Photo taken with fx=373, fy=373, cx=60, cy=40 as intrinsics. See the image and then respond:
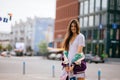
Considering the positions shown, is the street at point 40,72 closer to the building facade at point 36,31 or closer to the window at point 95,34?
the window at point 95,34

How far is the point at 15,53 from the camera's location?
115 meters

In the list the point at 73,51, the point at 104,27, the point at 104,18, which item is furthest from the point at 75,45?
the point at 104,18

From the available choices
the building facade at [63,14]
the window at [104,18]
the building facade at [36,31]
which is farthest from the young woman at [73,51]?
the building facade at [36,31]

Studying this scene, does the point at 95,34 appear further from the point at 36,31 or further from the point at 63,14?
the point at 36,31

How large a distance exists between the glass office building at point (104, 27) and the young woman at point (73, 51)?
2728 inches

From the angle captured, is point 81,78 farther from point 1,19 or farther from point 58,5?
point 58,5

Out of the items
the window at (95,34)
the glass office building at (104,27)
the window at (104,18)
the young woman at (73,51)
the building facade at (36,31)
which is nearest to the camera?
the young woman at (73,51)

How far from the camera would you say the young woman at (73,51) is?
6070mm

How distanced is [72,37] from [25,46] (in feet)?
500

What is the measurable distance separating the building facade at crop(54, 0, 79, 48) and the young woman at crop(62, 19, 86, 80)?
86.8 m

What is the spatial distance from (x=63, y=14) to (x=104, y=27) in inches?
1009

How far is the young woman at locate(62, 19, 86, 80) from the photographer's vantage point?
6.07 m

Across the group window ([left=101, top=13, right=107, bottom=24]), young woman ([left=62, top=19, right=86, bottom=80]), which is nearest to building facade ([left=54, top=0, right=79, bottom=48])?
window ([left=101, top=13, right=107, bottom=24])

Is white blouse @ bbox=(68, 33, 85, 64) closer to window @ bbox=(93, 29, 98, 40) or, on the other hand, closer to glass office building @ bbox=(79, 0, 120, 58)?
glass office building @ bbox=(79, 0, 120, 58)
